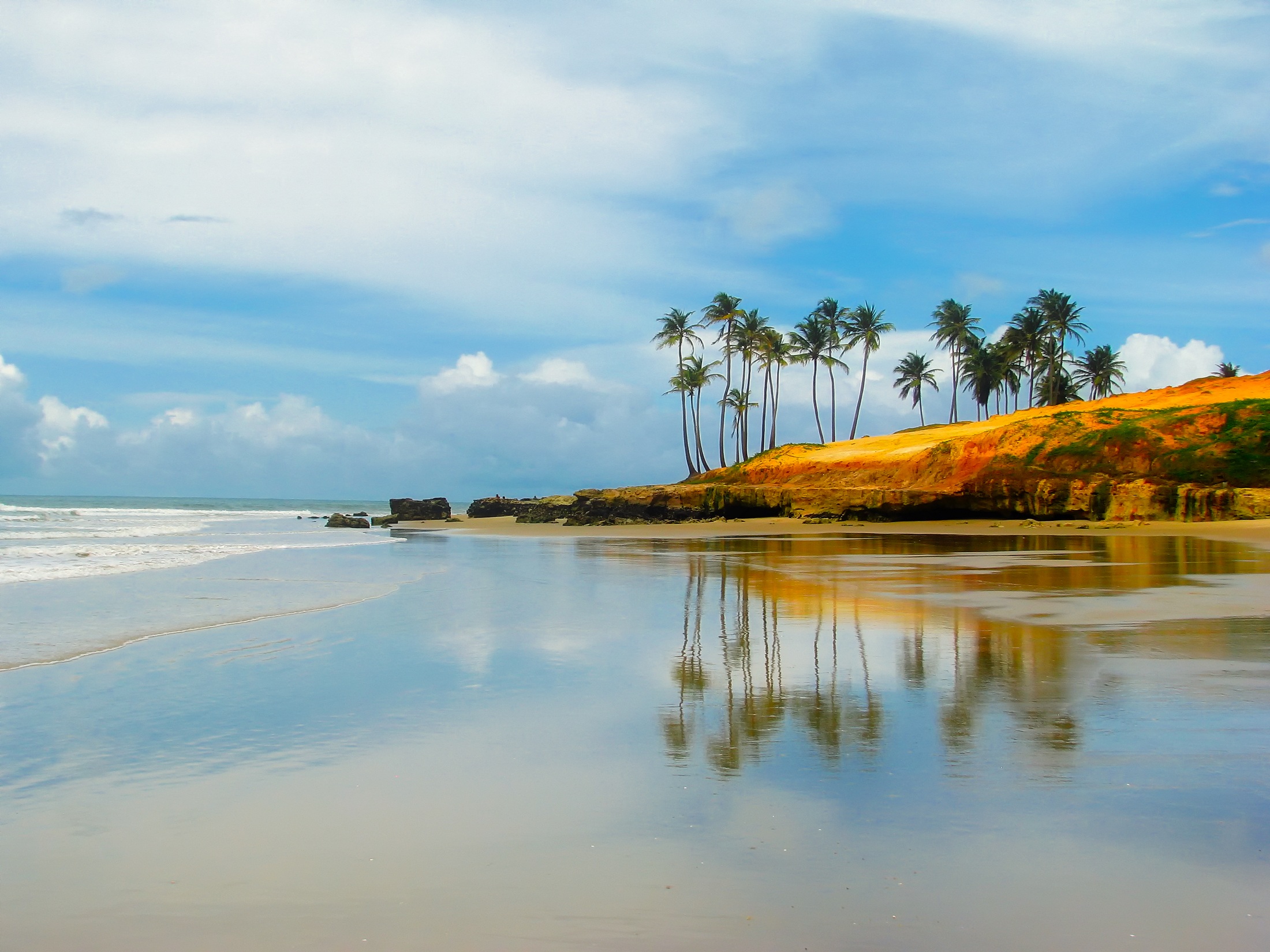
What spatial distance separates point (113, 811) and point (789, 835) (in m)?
3.55

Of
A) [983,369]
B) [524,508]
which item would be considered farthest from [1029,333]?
[524,508]

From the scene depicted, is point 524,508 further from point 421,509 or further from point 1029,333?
point 1029,333

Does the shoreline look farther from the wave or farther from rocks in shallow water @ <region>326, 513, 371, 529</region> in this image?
the wave

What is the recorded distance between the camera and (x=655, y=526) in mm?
41938

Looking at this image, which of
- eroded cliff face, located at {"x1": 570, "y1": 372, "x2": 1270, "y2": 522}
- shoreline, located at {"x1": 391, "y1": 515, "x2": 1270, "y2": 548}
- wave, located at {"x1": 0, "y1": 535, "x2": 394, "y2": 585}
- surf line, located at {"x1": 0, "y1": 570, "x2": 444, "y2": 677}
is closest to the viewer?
surf line, located at {"x1": 0, "y1": 570, "x2": 444, "y2": 677}

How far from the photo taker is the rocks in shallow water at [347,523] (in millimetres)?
51938

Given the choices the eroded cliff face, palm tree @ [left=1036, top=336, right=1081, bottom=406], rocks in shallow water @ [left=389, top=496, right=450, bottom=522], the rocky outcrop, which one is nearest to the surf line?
the eroded cliff face

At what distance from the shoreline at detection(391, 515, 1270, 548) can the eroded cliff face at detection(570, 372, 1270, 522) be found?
2.33 ft

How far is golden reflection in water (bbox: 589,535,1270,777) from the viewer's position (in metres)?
5.84

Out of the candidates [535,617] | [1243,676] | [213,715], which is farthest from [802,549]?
[213,715]

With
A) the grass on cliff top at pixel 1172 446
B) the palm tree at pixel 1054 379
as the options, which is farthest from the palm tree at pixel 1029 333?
the grass on cliff top at pixel 1172 446

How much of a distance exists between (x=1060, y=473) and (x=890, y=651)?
93.8ft

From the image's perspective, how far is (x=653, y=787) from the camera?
4859 millimetres

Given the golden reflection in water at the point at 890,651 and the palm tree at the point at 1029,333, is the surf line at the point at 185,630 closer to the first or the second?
the golden reflection in water at the point at 890,651
